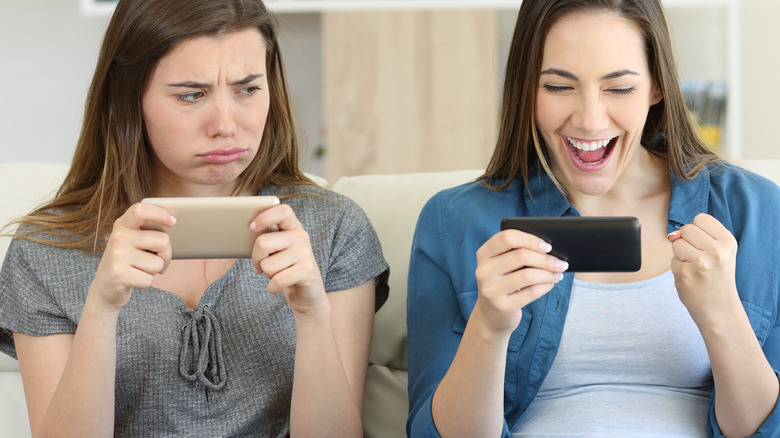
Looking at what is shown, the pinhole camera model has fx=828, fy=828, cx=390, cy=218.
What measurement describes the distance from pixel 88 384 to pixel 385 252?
662 mm

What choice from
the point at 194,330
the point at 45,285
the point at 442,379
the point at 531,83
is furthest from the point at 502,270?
the point at 45,285

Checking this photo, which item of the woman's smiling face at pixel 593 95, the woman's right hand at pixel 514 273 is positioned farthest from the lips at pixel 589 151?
the woman's right hand at pixel 514 273

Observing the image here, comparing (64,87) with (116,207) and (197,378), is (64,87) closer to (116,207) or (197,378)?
(116,207)

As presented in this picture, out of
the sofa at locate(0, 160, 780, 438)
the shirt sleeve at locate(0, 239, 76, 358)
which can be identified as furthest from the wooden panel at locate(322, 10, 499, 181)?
the shirt sleeve at locate(0, 239, 76, 358)

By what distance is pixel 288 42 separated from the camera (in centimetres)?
354

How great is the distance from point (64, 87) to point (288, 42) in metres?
1.00

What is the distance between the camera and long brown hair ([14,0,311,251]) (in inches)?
53.9

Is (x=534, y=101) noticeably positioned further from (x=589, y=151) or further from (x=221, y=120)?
(x=221, y=120)

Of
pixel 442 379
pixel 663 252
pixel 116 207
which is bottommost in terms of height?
pixel 442 379

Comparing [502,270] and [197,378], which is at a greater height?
[502,270]

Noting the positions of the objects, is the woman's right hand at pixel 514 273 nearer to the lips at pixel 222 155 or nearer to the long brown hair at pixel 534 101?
the long brown hair at pixel 534 101

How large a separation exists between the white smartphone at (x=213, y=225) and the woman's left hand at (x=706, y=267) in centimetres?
55

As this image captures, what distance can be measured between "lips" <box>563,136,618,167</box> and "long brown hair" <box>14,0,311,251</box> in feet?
1.65

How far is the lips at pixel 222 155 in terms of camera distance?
1.37m
